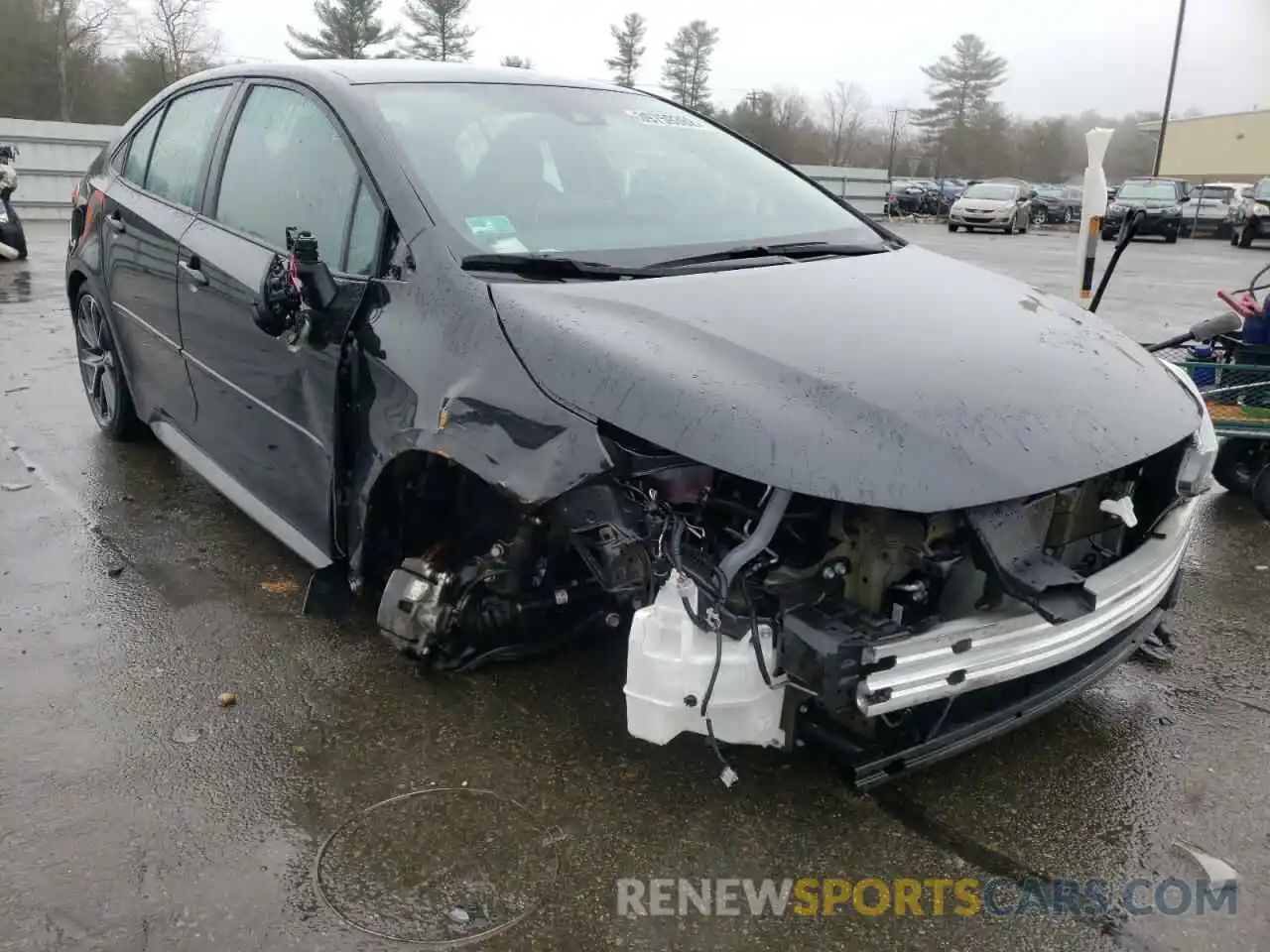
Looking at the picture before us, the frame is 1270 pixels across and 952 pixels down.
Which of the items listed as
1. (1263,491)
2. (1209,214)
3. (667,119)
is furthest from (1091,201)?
(1209,214)

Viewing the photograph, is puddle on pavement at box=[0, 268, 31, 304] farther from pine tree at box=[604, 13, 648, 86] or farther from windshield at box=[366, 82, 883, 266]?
pine tree at box=[604, 13, 648, 86]

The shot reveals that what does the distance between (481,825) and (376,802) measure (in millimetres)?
292

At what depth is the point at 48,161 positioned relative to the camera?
1842 cm

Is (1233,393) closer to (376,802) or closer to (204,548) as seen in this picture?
(376,802)

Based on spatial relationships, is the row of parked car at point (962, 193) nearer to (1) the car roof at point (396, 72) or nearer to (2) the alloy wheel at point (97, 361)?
(2) the alloy wheel at point (97, 361)

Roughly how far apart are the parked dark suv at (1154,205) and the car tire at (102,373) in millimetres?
26438

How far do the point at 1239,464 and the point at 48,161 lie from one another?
1963 centimetres

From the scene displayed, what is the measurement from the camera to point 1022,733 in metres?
2.95

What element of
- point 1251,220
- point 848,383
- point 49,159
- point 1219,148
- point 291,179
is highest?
point 1219,148

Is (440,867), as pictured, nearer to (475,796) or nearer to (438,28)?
(475,796)

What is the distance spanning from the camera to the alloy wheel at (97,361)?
198 inches

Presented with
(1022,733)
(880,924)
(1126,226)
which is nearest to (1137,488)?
(1022,733)

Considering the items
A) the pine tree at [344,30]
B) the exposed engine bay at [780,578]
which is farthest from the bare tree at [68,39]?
the exposed engine bay at [780,578]

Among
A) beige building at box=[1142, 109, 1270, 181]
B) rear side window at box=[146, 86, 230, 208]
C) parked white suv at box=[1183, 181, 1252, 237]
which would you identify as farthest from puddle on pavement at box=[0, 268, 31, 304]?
beige building at box=[1142, 109, 1270, 181]
